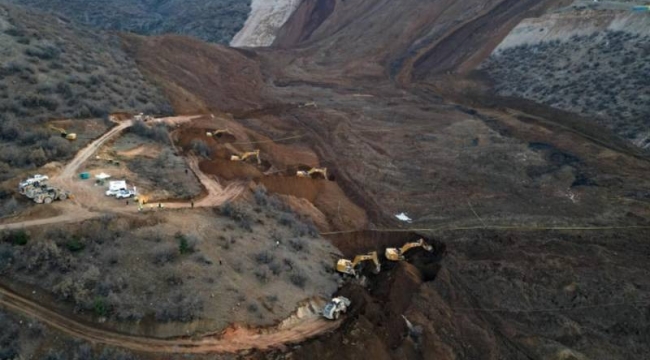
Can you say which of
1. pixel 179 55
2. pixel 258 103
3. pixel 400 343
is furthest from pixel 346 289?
pixel 179 55

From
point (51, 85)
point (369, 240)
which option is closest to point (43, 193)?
point (51, 85)

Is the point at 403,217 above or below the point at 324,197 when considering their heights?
above

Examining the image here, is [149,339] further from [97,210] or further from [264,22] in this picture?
[264,22]

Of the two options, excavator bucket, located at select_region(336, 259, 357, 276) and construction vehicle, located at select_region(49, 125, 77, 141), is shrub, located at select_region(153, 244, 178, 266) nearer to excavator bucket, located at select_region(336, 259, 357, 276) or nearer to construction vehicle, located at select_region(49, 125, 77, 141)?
excavator bucket, located at select_region(336, 259, 357, 276)

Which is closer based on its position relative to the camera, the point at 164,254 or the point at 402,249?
the point at 164,254

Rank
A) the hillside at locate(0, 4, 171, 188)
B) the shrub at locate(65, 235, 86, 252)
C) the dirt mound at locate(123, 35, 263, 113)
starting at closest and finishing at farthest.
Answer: the shrub at locate(65, 235, 86, 252) → the hillside at locate(0, 4, 171, 188) → the dirt mound at locate(123, 35, 263, 113)

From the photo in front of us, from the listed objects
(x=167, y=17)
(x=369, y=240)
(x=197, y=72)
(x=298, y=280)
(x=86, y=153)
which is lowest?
(x=167, y=17)

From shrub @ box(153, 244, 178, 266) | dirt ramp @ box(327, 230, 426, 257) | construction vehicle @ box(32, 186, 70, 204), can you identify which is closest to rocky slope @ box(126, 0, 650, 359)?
dirt ramp @ box(327, 230, 426, 257)
